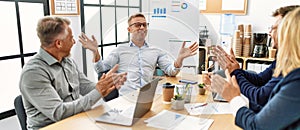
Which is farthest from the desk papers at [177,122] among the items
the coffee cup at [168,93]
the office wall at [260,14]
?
the office wall at [260,14]

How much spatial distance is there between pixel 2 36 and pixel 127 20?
106 centimetres

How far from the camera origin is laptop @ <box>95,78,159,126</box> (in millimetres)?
1336

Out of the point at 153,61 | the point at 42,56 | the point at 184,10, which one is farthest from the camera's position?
the point at 184,10

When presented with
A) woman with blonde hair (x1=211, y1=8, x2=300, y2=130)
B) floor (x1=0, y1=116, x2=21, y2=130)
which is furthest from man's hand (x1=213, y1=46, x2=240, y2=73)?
floor (x1=0, y1=116, x2=21, y2=130)

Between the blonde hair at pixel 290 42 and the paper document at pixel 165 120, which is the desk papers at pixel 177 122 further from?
the blonde hair at pixel 290 42

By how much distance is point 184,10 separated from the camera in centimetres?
331

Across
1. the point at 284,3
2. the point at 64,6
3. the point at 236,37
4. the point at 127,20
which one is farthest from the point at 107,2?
the point at 284,3

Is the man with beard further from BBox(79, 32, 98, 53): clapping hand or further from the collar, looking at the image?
the collar

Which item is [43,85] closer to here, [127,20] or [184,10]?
[127,20]

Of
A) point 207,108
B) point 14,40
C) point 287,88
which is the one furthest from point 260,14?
point 14,40

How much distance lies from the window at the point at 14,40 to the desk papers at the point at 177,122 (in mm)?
1398

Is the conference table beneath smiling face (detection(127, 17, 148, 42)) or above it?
beneath

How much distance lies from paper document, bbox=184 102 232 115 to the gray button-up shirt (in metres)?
0.57

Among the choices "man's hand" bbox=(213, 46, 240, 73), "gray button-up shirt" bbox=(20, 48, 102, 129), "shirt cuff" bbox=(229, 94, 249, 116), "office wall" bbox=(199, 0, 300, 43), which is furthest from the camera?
"office wall" bbox=(199, 0, 300, 43)
